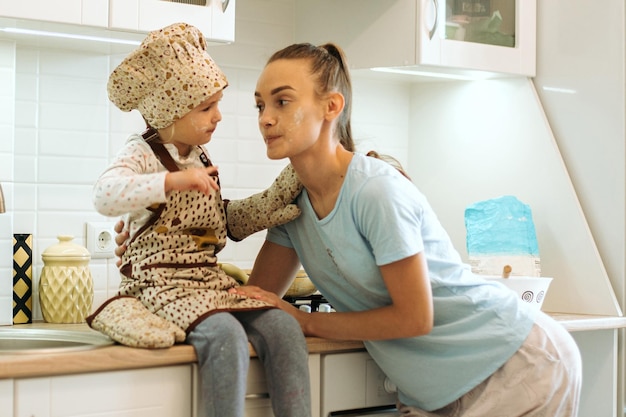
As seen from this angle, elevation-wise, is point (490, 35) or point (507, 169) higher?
point (490, 35)

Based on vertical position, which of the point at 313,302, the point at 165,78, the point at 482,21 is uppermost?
the point at 482,21

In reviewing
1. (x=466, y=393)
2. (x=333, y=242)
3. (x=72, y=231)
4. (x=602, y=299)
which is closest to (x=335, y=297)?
(x=333, y=242)

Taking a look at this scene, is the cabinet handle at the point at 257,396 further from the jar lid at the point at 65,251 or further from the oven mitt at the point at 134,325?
the jar lid at the point at 65,251

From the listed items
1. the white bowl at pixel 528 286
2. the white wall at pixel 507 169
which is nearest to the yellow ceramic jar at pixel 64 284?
the white bowl at pixel 528 286

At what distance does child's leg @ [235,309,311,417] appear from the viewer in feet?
5.43

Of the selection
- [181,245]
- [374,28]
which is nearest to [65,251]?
[181,245]

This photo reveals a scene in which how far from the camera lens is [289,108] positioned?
179cm

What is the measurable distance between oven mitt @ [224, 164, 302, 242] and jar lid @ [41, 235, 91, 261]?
0.45 meters

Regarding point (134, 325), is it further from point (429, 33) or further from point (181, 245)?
point (429, 33)

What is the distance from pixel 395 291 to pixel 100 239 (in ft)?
2.86

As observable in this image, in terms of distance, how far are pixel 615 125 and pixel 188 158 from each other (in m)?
1.20

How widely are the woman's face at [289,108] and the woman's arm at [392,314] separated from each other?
281 millimetres

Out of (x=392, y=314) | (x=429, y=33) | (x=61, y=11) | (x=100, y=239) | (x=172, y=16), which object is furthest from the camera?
(x=429, y=33)

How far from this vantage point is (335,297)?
193cm
